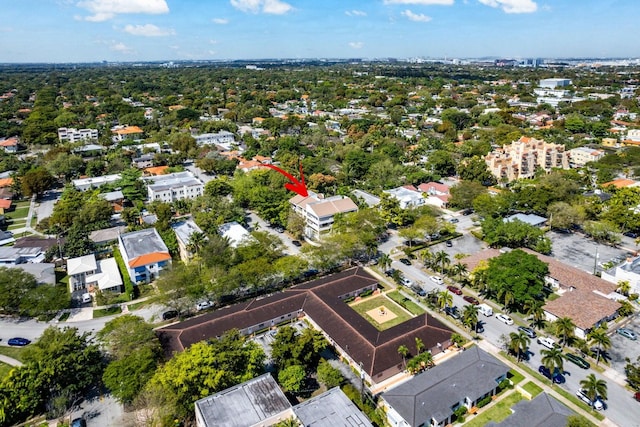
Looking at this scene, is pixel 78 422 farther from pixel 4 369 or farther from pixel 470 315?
pixel 470 315

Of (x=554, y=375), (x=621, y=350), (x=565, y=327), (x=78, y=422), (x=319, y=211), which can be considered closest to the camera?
(x=78, y=422)

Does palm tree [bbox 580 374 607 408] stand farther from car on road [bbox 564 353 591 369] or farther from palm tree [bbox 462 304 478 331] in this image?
palm tree [bbox 462 304 478 331]

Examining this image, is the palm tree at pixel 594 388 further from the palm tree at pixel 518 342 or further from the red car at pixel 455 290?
the red car at pixel 455 290

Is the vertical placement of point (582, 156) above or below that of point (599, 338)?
above

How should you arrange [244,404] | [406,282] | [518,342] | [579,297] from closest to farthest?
[244,404], [518,342], [579,297], [406,282]

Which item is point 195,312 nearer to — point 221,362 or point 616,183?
point 221,362

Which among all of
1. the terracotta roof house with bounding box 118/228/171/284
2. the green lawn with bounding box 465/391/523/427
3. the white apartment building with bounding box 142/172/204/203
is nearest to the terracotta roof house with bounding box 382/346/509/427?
the green lawn with bounding box 465/391/523/427

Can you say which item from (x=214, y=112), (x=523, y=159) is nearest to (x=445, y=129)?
(x=523, y=159)

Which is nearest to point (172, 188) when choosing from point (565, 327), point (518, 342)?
point (518, 342)
